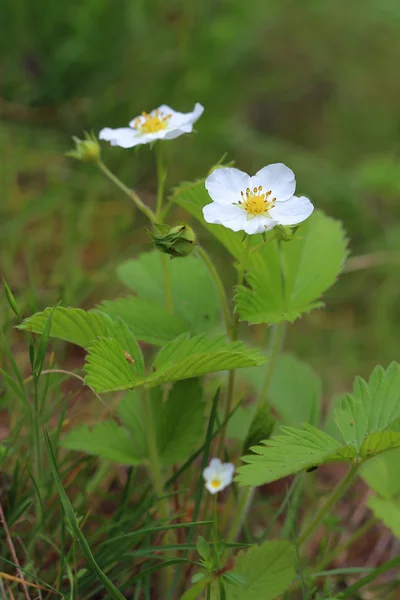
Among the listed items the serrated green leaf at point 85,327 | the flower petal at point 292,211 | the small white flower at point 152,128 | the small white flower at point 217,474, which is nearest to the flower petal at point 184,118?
the small white flower at point 152,128

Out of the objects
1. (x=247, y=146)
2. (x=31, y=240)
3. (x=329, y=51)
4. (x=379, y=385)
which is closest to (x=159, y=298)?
(x=379, y=385)

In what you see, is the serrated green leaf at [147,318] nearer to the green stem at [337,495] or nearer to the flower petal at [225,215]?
the flower petal at [225,215]

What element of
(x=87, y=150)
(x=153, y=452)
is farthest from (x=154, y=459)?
(x=87, y=150)

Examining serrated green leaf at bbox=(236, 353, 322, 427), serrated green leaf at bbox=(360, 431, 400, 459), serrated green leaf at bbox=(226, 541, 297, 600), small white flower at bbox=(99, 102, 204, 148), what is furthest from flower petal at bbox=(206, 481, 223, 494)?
small white flower at bbox=(99, 102, 204, 148)

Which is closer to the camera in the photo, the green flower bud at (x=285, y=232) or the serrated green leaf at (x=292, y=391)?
the green flower bud at (x=285, y=232)

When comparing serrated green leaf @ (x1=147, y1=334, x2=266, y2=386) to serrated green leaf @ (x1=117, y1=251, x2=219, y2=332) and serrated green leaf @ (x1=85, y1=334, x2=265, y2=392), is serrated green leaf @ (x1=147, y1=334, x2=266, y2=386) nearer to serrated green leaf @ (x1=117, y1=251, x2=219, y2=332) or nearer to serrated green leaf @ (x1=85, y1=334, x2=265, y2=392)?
serrated green leaf @ (x1=85, y1=334, x2=265, y2=392)

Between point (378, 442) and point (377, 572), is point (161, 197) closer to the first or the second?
point (378, 442)

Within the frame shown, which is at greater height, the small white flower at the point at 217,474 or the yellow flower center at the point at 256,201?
the yellow flower center at the point at 256,201
